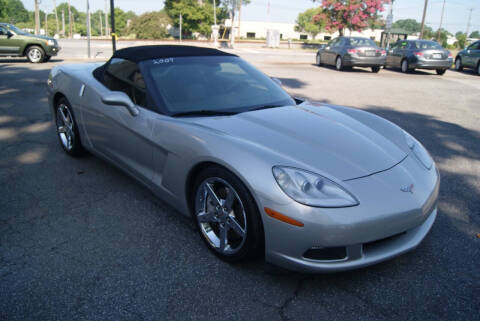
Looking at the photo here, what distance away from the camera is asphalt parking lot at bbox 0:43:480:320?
2.19m

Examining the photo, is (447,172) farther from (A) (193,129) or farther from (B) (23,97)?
(B) (23,97)

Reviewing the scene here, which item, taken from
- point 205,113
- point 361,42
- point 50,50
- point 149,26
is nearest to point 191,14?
point 149,26

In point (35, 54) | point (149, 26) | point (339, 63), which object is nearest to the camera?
point (35, 54)

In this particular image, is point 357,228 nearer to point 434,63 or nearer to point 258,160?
point 258,160

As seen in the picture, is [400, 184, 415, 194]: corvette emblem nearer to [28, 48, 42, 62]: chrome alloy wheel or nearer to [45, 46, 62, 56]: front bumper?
[45, 46, 62, 56]: front bumper

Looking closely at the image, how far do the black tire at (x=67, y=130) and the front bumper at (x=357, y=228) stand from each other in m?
2.94

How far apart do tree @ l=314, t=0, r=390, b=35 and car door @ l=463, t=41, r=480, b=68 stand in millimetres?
21087

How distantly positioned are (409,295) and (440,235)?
91 cm

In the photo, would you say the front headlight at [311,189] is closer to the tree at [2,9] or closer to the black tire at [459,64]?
the black tire at [459,64]

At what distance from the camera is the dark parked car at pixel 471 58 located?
16453 mm

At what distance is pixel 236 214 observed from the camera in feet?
8.12

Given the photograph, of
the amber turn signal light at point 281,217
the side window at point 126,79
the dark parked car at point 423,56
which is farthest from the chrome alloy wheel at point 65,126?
the dark parked car at point 423,56

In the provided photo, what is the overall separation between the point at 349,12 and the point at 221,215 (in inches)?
1510

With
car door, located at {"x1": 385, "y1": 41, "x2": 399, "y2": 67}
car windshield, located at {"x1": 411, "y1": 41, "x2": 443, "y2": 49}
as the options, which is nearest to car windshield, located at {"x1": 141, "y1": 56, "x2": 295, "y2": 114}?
car windshield, located at {"x1": 411, "y1": 41, "x2": 443, "y2": 49}
